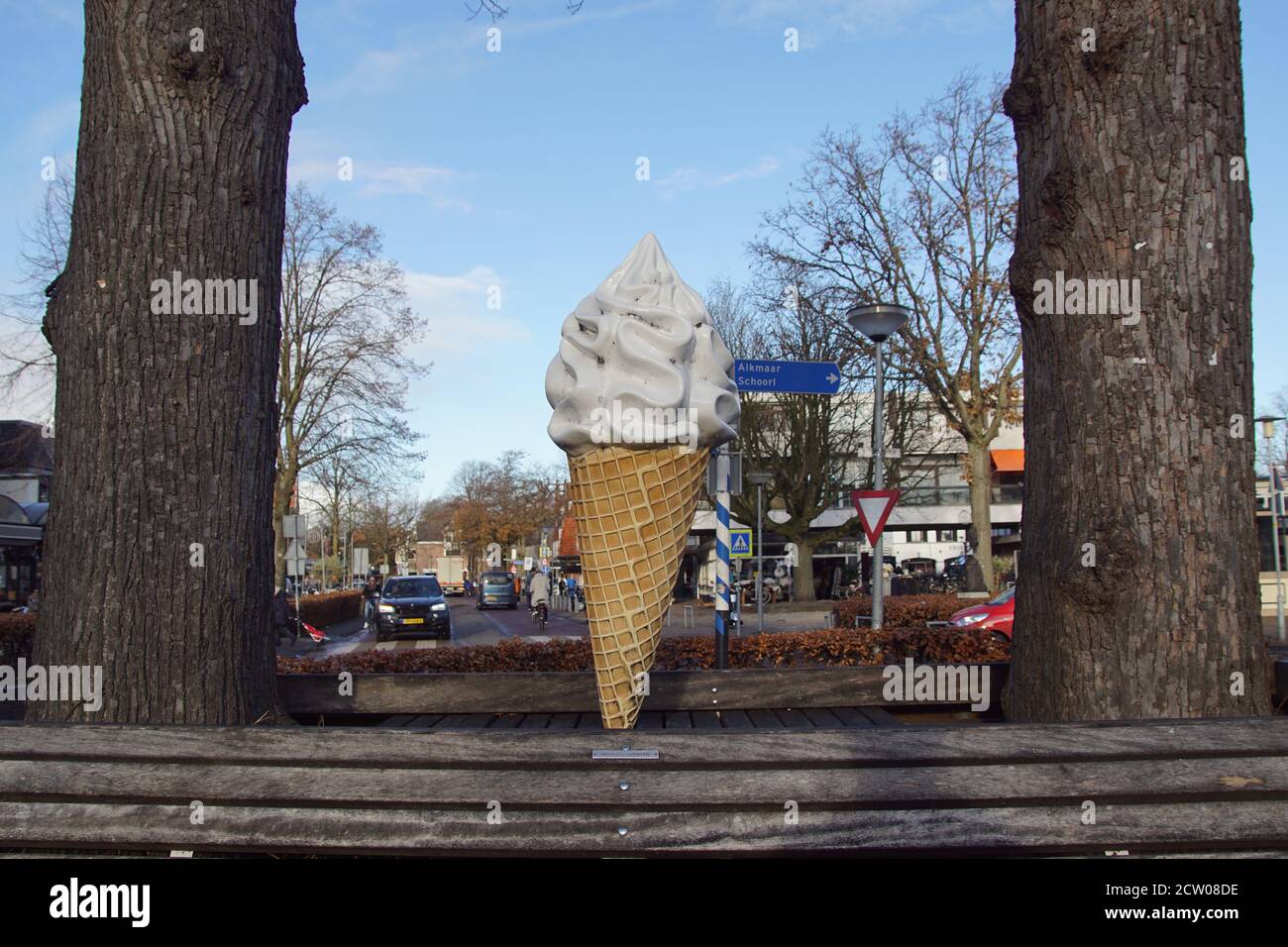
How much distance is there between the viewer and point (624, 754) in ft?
8.42

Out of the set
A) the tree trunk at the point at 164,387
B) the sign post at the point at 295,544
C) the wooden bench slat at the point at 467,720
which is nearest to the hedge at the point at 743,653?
the wooden bench slat at the point at 467,720

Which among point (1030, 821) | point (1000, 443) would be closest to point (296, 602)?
point (1030, 821)

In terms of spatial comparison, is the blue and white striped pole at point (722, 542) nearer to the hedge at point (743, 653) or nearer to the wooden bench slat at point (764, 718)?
the hedge at point (743, 653)

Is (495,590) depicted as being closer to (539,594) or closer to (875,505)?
(539,594)

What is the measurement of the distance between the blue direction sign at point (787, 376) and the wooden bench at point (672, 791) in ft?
22.5

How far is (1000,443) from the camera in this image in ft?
206

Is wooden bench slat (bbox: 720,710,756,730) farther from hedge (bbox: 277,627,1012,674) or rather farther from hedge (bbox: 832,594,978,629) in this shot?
hedge (bbox: 832,594,978,629)

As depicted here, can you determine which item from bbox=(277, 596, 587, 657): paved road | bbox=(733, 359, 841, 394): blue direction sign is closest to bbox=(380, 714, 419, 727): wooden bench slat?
bbox=(733, 359, 841, 394): blue direction sign

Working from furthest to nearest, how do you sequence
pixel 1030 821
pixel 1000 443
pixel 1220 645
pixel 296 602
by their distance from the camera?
pixel 1000 443, pixel 296 602, pixel 1220 645, pixel 1030 821

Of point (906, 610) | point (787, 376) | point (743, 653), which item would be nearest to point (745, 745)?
point (743, 653)

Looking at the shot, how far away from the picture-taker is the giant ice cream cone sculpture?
3.06m

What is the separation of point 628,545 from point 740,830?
1044 mm
